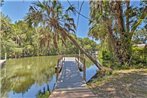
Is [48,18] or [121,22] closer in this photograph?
[48,18]

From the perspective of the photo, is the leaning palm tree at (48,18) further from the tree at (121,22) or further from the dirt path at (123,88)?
the dirt path at (123,88)

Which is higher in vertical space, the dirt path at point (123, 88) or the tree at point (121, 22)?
the tree at point (121, 22)

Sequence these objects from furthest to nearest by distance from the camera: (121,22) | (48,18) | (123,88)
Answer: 1. (121,22)
2. (48,18)
3. (123,88)

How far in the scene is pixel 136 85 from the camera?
934cm

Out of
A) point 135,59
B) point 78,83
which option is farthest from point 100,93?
point 135,59

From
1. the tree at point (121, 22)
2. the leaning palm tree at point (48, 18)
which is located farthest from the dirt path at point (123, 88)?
the tree at point (121, 22)

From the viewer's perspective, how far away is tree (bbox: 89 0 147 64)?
51.5 feet

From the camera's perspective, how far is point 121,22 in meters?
16.3

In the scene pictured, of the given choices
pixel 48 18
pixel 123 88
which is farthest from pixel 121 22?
pixel 123 88

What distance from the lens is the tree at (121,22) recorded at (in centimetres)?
1570

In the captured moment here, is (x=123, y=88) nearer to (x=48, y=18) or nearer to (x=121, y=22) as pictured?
(x=48, y=18)

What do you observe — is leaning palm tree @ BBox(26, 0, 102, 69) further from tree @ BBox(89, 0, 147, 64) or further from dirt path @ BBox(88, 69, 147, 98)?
dirt path @ BBox(88, 69, 147, 98)

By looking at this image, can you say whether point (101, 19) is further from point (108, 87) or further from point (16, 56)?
point (16, 56)

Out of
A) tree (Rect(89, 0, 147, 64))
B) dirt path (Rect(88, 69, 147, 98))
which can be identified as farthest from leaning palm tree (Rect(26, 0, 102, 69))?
dirt path (Rect(88, 69, 147, 98))
